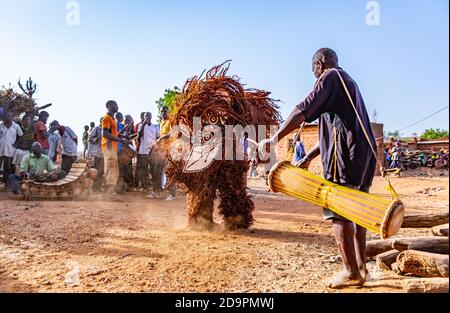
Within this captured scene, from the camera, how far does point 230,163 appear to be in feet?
16.2

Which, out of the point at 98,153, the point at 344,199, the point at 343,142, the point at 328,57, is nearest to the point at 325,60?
the point at 328,57

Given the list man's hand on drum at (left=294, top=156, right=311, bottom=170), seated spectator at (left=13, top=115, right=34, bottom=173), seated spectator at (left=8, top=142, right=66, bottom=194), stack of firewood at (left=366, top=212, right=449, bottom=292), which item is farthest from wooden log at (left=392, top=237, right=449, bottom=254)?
seated spectator at (left=13, top=115, right=34, bottom=173)

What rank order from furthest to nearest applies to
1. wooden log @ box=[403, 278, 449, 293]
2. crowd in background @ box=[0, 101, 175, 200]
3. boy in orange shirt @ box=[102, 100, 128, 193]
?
crowd in background @ box=[0, 101, 175, 200] < boy in orange shirt @ box=[102, 100, 128, 193] < wooden log @ box=[403, 278, 449, 293]

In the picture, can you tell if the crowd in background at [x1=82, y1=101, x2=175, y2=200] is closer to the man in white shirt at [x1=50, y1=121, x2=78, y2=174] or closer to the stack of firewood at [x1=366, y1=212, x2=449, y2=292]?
the man in white shirt at [x1=50, y1=121, x2=78, y2=174]

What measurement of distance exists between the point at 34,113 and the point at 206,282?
Result: 11.4 m

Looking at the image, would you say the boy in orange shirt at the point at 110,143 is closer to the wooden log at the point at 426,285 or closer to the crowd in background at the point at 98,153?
the crowd in background at the point at 98,153

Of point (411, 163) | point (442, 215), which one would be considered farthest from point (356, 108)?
point (411, 163)

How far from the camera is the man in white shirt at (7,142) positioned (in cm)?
968

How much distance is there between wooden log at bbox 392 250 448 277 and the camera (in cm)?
272

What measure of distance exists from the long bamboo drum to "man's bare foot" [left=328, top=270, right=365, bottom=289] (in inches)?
20.7

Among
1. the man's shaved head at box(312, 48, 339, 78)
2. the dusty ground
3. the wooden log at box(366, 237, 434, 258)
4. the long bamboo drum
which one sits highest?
the man's shaved head at box(312, 48, 339, 78)

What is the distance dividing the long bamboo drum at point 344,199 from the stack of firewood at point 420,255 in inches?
18.5

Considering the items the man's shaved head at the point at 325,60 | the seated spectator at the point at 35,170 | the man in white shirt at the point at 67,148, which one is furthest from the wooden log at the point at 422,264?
the man in white shirt at the point at 67,148
